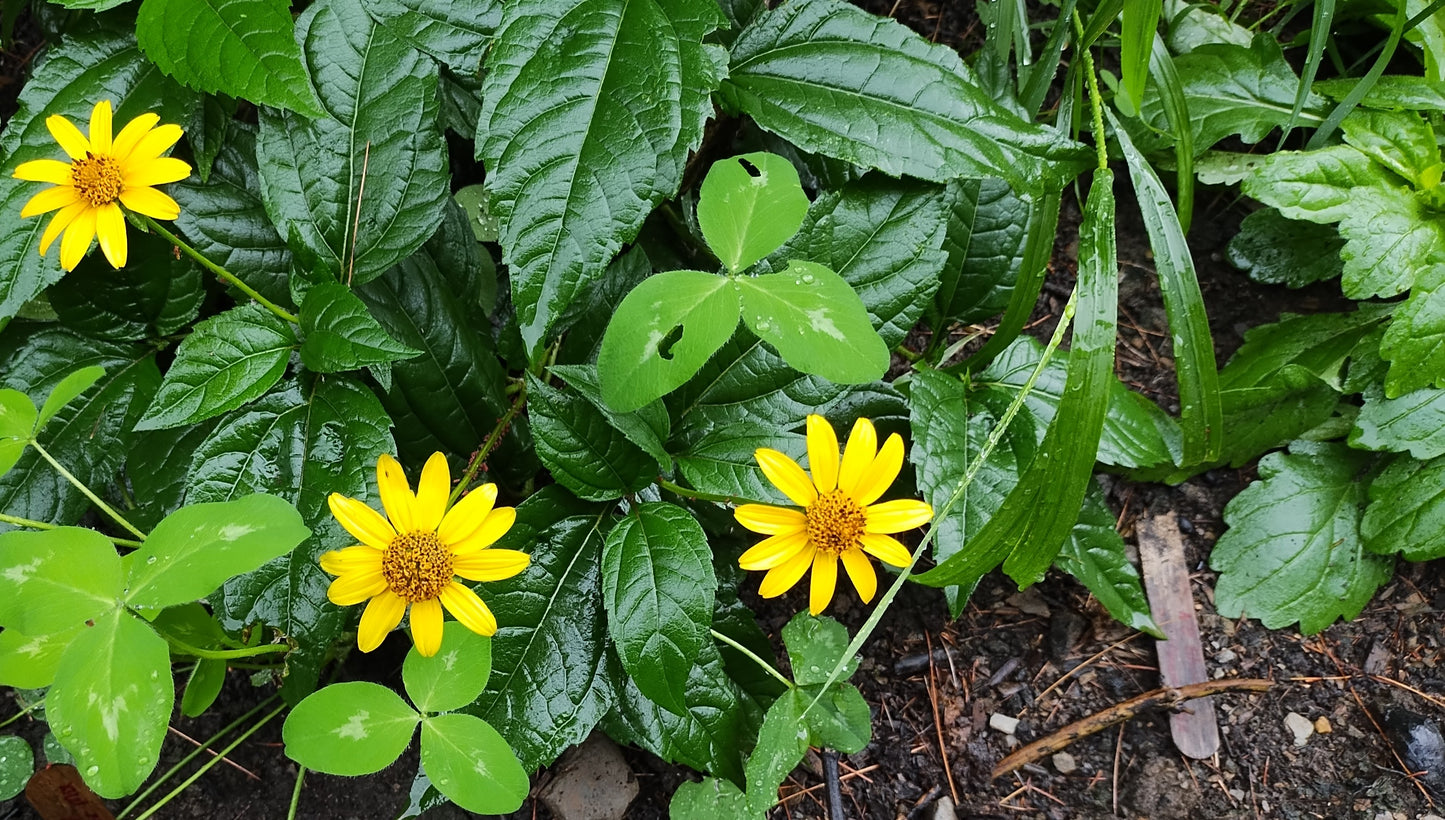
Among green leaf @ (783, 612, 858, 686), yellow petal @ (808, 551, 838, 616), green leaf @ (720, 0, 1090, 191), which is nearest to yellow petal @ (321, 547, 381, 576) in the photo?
yellow petal @ (808, 551, 838, 616)

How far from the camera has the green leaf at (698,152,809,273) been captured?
1129mm

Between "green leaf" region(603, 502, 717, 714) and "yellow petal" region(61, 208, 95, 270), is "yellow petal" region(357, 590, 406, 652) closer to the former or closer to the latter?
"green leaf" region(603, 502, 717, 714)

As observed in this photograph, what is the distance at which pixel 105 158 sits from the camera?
114 cm

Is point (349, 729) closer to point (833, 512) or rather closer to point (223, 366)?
point (223, 366)

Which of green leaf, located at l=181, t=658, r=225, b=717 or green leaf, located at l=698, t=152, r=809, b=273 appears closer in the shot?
green leaf, located at l=698, t=152, r=809, b=273

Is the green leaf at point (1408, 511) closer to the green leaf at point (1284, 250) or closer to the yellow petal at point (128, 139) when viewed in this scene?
the green leaf at point (1284, 250)

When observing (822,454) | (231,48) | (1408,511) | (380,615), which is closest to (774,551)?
(822,454)

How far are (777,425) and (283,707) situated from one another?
3.30 feet

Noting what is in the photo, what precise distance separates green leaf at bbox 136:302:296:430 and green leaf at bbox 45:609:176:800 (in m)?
0.29

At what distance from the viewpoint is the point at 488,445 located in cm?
132

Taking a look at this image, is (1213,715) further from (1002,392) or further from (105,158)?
(105,158)

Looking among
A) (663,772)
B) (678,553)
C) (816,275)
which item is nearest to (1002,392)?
(816,275)

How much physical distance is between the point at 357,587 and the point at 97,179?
0.64 metres

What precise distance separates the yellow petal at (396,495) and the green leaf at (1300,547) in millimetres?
1514
